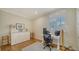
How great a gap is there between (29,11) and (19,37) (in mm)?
670

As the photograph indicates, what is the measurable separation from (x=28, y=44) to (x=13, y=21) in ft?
2.11

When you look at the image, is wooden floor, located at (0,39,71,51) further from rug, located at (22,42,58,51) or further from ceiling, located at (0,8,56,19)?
ceiling, located at (0,8,56,19)

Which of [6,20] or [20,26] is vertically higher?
[6,20]

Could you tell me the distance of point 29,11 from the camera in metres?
1.91

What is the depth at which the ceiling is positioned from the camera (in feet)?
6.12

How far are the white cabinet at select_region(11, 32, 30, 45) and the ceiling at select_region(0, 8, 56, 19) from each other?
423 millimetres

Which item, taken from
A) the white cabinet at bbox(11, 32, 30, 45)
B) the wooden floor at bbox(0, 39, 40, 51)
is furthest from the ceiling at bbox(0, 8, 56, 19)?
the wooden floor at bbox(0, 39, 40, 51)

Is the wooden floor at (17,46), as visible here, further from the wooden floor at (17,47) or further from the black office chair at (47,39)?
the black office chair at (47,39)

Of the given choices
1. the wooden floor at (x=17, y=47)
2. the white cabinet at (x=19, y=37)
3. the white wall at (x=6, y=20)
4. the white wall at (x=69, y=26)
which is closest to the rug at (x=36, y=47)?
the wooden floor at (x=17, y=47)

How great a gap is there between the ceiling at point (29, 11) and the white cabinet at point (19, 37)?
1.39ft

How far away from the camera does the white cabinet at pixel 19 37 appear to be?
189 centimetres

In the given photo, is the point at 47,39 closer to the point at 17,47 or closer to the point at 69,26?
the point at 69,26

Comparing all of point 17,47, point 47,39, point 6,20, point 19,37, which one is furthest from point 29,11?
point 17,47

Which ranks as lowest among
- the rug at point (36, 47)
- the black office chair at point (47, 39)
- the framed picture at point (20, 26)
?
the rug at point (36, 47)
